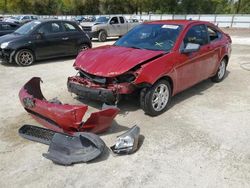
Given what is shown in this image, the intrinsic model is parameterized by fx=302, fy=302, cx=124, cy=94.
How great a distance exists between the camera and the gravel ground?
3.59m

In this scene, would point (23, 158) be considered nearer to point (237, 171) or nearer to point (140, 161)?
point (140, 161)

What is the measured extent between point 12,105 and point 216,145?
13.2ft

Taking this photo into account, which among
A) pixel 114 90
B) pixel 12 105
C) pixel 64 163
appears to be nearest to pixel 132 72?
pixel 114 90

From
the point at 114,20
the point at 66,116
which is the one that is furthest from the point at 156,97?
the point at 114,20

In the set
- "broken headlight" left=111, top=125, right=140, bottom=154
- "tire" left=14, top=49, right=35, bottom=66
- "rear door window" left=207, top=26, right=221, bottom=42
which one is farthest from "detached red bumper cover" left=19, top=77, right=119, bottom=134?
"tire" left=14, top=49, right=35, bottom=66

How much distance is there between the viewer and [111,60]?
17.8ft

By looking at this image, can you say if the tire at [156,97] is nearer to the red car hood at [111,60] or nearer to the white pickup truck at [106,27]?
the red car hood at [111,60]

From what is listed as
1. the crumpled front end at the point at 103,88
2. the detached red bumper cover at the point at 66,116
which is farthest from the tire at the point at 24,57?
the detached red bumper cover at the point at 66,116

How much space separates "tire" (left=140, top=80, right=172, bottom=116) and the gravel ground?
14 cm

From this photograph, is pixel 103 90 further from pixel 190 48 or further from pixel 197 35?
pixel 197 35

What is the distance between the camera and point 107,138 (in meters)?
4.62

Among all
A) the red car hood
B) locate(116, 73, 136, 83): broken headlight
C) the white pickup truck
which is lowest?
the white pickup truck

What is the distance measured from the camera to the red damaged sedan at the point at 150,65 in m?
5.11

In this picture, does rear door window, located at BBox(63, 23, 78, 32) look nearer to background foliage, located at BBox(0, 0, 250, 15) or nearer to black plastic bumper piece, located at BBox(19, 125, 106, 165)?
black plastic bumper piece, located at BBox(19, 125, 106, 165)
